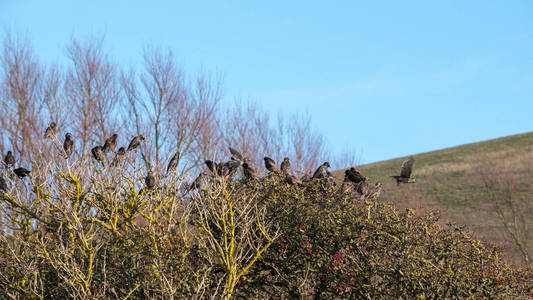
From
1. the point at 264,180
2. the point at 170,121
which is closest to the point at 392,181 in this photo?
the point at 170,121

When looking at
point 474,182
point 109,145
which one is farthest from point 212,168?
point 474,182

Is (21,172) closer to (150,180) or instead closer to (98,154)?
(98,154)

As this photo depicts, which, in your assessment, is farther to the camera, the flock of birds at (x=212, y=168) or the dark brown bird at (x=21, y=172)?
the dark brown bird at (x=21, y=172)

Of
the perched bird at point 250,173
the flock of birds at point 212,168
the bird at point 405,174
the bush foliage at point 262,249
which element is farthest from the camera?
the bird at point 405,174

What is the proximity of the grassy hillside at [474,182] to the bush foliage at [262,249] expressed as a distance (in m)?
21.0

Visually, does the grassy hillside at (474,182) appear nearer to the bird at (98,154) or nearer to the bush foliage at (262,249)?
the bush foliage at (262,249)

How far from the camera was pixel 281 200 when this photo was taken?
13500mm

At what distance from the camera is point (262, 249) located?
11.5 m

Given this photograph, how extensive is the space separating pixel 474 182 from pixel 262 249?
50.1 meters

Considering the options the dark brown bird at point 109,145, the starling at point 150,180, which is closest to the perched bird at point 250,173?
the starling at point 150,180

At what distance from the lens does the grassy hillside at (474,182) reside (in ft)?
134

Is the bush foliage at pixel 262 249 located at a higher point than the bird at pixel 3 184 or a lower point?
lower

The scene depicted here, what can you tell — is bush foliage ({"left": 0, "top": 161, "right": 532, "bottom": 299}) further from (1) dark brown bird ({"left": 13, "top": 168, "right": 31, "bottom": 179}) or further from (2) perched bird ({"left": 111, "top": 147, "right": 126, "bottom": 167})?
(1) dark brown bird ({"left": 13, "top": 168, "right": 31, "bottom": 179})

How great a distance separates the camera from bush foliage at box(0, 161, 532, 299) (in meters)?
11.7
